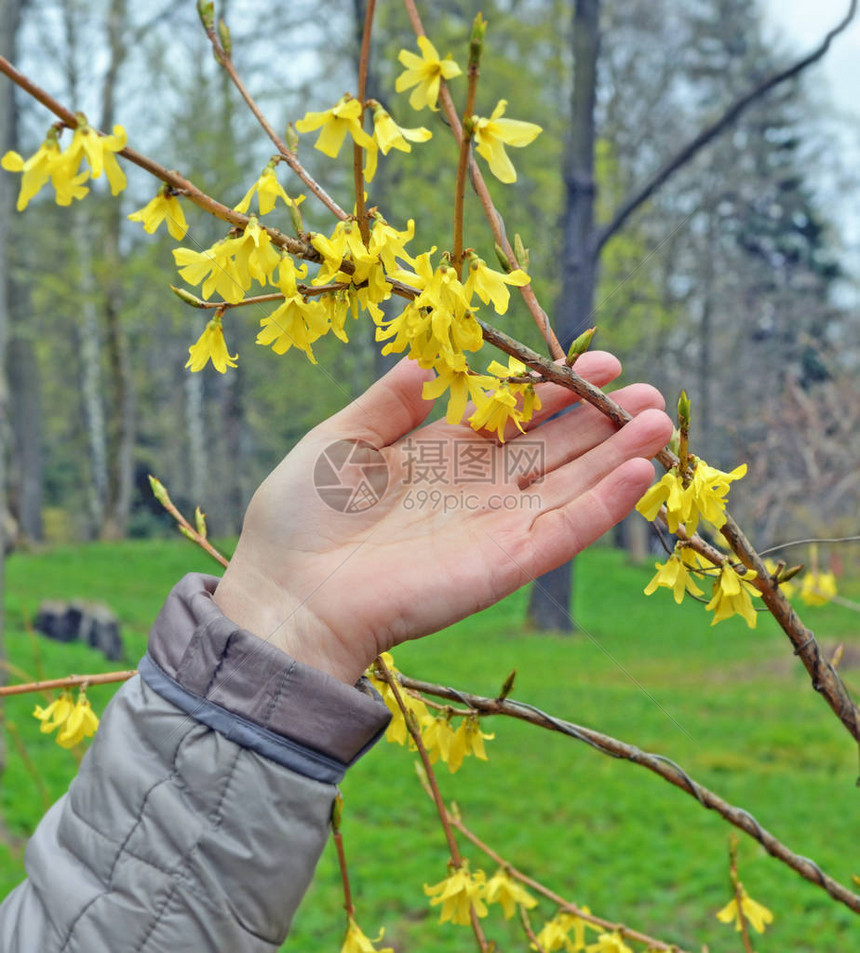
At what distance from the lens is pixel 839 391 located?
25.4 feet

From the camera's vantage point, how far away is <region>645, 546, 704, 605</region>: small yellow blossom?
38.8 inches

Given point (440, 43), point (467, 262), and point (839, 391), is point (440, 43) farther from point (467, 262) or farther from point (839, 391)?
point (467, 262)

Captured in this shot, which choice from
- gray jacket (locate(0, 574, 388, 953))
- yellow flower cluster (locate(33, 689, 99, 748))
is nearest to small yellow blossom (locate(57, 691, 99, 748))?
yellow flower cluster (locate(33, 689, 99, 748))

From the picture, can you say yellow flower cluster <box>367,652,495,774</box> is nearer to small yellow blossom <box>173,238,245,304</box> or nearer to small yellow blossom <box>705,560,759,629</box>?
small yellow blossom <box>705,560,759,629</box>

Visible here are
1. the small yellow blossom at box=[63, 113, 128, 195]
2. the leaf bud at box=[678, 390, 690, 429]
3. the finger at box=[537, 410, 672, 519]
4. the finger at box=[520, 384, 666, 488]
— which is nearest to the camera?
the small yellow blossom at box=[63, 113, 128, 195]

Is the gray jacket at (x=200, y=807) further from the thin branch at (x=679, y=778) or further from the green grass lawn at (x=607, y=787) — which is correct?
the green grass lawn at (x=607, y=787)

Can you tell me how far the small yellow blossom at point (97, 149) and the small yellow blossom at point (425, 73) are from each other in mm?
258

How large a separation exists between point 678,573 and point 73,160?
0.78 meters

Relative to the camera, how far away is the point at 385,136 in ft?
2.58

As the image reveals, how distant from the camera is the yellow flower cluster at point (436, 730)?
3.94ft

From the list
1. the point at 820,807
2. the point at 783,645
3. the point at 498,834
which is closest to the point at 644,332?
the point at 783,645

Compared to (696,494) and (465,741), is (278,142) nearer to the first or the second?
(696,494)

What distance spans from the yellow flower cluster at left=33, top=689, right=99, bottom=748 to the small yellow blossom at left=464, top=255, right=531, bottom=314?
2.66 feet

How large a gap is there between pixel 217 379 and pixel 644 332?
9457 mm
